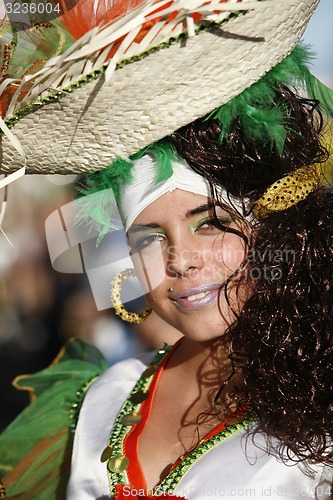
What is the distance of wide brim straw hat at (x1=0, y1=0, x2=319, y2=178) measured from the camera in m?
1.40

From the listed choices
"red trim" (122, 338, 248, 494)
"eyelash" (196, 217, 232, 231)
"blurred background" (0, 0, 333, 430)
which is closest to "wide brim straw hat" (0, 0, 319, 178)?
"eyelash" (196, 217, 232, 231)

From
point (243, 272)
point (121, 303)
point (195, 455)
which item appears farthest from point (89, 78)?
point (195, 455)

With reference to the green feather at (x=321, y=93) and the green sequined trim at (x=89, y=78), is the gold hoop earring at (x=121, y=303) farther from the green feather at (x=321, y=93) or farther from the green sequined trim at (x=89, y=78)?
the green feather at (x=321, y=93)

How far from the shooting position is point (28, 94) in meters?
1.53

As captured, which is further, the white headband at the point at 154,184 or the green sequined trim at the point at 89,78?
the white headband at the point at 154,184

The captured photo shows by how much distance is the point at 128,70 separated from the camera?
1444 mm

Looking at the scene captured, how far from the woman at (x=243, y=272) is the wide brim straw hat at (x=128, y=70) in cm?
2

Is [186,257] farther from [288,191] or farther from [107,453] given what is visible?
[107,453]

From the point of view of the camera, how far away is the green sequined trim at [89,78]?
140 cm

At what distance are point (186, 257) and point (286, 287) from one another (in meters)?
0.24

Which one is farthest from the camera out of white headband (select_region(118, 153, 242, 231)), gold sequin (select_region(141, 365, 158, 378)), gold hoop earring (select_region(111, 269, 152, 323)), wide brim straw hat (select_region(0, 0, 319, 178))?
gold sequin (select_region(141, 365, 158, 378))

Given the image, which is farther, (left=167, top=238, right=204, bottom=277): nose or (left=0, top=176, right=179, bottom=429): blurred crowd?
(left=0, top=176, right=179, bottom=429): blurred crowd

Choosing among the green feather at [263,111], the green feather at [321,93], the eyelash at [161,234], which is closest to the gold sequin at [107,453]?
the eyelash at [161,234]

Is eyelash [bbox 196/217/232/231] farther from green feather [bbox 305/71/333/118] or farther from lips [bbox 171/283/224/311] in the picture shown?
green feather [bbox 305/71/333/118]
